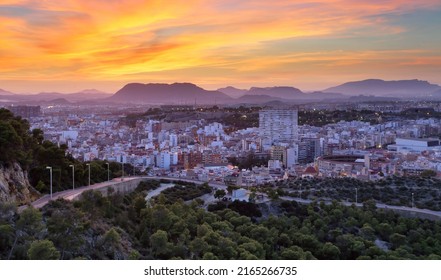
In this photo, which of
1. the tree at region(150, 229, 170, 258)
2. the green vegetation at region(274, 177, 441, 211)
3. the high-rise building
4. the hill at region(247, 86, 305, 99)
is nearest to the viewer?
the tree at region(150, 229, 170, 258)

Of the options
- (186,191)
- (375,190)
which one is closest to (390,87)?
(375,190)

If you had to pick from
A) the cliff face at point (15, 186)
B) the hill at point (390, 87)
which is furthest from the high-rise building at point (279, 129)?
the cliff face at point (15, 186)

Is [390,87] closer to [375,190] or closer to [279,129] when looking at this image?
[375,190]

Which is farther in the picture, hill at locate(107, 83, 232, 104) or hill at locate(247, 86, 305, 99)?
hill at locate(247, 86, 305, 99)

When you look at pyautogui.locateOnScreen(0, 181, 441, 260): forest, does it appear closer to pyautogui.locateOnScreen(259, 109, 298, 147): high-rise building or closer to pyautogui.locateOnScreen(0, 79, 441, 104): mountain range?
pyautogui.locateOnScreen(0, 79, 441, 104): mountain range

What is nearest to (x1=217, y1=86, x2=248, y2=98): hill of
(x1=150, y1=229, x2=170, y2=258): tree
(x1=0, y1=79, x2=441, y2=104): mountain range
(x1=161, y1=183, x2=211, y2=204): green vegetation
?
(x1=0, y1=79, x2=441, y2=104): mountain range

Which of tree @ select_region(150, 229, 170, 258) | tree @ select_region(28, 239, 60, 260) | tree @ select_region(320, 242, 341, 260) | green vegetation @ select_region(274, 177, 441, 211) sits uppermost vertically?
tree @ select_region(28, 239, 60, 260)

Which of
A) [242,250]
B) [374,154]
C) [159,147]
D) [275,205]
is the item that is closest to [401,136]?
[374,154]

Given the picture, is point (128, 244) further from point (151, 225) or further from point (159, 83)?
point (159, 83)
